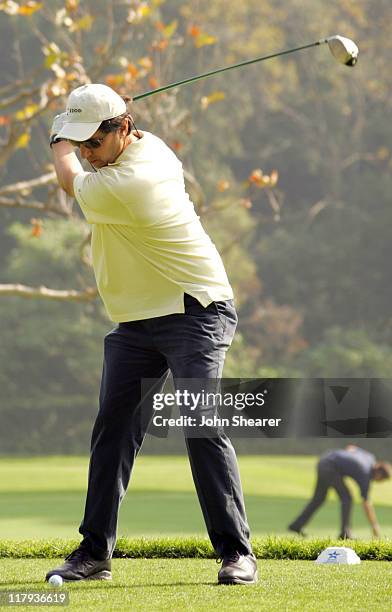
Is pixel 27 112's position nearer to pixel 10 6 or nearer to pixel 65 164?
pixel 10 6

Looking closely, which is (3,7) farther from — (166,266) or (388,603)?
(388,603)

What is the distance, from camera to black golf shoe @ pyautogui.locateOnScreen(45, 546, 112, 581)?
174 inches

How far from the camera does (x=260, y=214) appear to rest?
34.2 metres

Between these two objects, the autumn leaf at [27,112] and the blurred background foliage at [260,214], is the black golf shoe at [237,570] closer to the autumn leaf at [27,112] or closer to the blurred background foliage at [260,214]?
the autumn leaf at [27,112]

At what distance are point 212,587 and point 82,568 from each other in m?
0.51

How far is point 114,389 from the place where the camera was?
4.50 meters

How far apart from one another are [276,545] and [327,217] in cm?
2853

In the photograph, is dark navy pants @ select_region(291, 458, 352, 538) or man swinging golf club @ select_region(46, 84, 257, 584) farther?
dark navy pants @ select_region(291, 458, 352, 538)

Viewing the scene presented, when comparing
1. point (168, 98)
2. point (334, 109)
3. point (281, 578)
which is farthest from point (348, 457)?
point (334, 109)

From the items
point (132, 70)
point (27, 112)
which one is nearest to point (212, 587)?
point (27, 112)

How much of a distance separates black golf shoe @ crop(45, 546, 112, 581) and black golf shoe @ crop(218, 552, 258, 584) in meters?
0.47

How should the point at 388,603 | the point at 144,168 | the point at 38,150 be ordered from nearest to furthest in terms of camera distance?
the point at 388,603
the point at 144,168
the point at 38,150

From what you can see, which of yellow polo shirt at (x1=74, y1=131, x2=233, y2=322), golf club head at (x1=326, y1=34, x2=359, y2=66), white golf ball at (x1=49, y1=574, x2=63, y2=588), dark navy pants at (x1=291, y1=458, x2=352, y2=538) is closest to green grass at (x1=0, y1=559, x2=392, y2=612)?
white golf ball at (x1=49, y1=574, x2=63, y2=588)

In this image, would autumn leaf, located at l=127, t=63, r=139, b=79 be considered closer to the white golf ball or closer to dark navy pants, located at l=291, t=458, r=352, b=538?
dark navy pants, located at l=291, t=458, r=352, b=538
